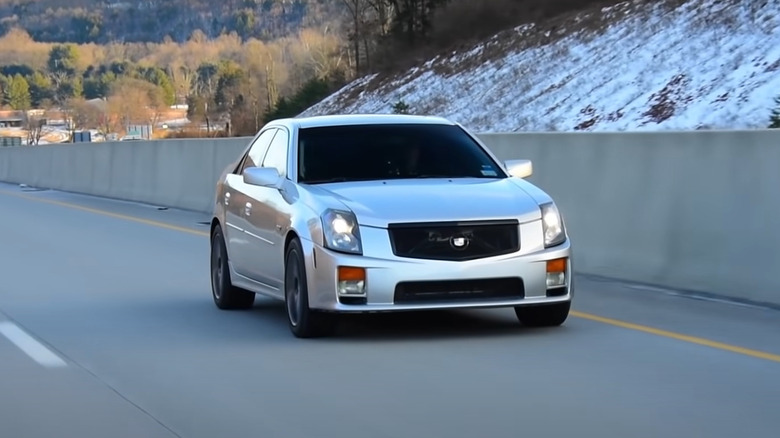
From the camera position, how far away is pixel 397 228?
955 cm

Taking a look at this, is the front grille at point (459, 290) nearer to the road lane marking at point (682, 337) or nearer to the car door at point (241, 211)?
the road lane marking at point (682, 337)

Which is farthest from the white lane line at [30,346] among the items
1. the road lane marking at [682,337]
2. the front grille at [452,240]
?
the road lane marking at [682,337]

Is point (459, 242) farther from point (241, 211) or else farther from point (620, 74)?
point (620, 74)

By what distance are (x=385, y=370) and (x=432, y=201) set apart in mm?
1388

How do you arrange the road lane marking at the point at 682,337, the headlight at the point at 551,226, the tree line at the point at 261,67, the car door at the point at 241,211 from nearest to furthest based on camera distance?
the road lane marking at the point at 682,337 < the headlight at the point at 551,226 < the car door at the point at 241,211 < the tree line at the point at 261,67

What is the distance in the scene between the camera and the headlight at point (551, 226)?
388 inches

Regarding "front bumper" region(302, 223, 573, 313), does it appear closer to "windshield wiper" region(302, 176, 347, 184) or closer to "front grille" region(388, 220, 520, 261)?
"front grille" region(388, 220, 520, 261)

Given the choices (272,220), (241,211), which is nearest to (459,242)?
(272,220)

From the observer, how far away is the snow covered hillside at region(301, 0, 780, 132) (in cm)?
3872

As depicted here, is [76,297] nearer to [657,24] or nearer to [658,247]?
[658,247]

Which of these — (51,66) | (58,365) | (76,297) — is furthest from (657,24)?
(51,66)

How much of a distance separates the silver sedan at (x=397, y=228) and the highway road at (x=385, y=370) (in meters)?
0.33

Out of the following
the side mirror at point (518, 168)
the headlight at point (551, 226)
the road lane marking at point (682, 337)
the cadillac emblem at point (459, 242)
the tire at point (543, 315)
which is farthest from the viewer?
the side mirror at point (518, 168)

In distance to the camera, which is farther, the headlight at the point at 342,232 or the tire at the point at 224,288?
the tire at the point at 224,288
